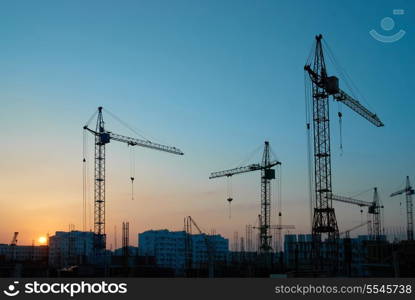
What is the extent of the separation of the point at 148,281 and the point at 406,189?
4244 inches

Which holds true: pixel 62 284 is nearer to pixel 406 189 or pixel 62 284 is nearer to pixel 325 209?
pixel 325 209

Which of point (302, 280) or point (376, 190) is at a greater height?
point (376, 190)

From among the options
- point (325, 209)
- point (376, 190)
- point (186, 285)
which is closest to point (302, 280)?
point (186, 285)

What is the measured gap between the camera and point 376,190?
136m

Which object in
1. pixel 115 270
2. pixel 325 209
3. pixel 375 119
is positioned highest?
pixel 375 119

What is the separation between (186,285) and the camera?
26156 millimetres

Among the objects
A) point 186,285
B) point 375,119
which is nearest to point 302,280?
point 186,285

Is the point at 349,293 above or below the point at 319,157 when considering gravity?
below

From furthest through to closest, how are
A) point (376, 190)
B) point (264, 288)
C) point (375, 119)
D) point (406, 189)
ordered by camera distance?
point (376, 190)
point (406, 189)
point (375, 119)
point (264, 288)

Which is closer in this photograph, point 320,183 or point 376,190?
point 320,183

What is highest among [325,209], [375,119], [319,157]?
[375,119]

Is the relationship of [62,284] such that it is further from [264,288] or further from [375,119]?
[375,119]

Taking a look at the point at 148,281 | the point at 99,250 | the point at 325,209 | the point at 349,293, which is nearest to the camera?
the point at 349,293

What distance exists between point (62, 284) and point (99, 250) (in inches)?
2679
